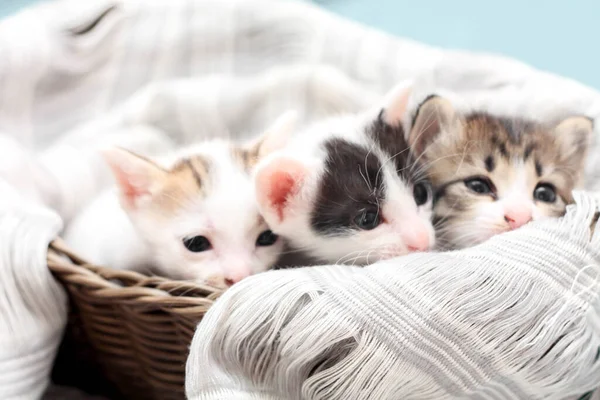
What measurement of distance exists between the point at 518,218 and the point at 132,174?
0.56 m

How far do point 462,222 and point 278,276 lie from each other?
35 centimetres

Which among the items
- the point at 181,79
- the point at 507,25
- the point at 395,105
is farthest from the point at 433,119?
the point at 507,25

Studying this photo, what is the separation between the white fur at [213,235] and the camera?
935mm

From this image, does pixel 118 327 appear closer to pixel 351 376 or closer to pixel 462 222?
pixel 351 376

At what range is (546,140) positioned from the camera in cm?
102

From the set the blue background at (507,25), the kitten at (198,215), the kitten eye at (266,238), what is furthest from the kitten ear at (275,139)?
the blue background at (507,25)

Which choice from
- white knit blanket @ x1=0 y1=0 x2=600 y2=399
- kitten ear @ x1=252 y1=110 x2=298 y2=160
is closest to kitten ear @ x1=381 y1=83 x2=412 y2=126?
kitten ear @ x1=252 y1=110 x2=298 y2=160

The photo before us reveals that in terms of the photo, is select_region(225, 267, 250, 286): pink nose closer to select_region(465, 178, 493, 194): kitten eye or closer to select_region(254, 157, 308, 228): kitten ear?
select_region(254, 157, 308, 228): kitten ear

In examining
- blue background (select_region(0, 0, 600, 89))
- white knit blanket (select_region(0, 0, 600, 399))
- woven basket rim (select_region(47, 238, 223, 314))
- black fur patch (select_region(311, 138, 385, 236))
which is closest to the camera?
woven basket rim (select_region(47, 238, 223, 314))

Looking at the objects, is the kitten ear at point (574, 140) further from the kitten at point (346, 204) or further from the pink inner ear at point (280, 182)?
the pink inner ear at point (280, 182)

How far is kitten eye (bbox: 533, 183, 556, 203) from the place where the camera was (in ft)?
3.19

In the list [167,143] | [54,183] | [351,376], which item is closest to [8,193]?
[54,183]

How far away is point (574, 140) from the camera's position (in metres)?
1.02

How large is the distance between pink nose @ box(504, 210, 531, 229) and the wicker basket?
1.38 ft
